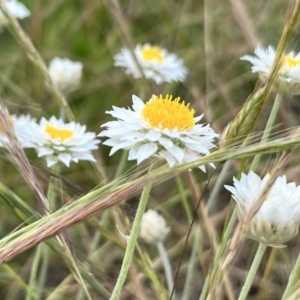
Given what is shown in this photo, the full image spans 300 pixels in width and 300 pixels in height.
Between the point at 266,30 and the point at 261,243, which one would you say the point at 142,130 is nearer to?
the point at 261,243

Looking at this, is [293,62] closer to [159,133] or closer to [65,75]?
[159,133]

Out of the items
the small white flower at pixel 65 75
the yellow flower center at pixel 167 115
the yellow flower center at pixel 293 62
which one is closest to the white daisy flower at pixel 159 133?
the yellow flower center at pixel 167 115

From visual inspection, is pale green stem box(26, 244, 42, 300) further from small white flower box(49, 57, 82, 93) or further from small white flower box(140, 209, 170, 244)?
small white flower box(49, 57, 82, 93)

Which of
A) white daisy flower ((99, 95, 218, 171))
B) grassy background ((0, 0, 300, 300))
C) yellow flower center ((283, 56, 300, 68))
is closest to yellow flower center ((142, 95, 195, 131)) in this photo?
white daisy flower ((99, 95, 218, 171))

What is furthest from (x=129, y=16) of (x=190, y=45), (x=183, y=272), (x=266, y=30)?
(x=183, y=272)

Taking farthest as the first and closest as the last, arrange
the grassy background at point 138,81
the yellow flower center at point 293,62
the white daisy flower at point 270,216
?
the grassy background at point 138,81
the yellow flower center at point 293,62
the white daisy flower at point 270,216

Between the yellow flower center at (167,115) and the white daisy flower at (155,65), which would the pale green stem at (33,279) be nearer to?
the yellow flower center at (167,115)
